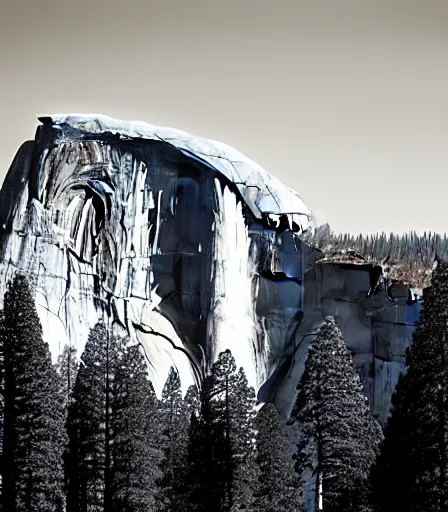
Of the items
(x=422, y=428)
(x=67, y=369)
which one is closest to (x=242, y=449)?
(x=422, y=428)

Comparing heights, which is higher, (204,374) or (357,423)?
(204,374)

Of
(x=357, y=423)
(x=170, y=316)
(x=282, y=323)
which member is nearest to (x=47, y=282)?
(x=170, y=316)

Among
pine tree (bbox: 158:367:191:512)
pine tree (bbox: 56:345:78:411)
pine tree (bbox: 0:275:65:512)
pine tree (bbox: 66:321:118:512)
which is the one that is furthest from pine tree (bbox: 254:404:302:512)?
pine tree (bbox: 56:345:78:411)

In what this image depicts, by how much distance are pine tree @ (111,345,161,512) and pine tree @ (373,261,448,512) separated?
6.48 meters

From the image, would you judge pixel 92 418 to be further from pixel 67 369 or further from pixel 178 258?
pixel 178 258

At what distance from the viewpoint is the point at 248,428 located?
40031 millimetres

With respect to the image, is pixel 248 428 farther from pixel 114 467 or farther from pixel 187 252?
pixel 187 252

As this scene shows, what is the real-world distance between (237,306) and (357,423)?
9.22 metres

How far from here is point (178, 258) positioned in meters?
49.4

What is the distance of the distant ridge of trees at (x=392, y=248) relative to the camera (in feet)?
163

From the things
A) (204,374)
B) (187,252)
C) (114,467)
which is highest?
(187,252)

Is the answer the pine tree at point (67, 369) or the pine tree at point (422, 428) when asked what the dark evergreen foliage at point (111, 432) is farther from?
the pine tree at point (422, 428)

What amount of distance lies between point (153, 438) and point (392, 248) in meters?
12.5

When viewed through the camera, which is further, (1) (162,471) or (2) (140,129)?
(2) (140,129)
